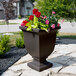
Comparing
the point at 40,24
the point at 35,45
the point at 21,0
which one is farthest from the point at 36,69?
the point at 21,0

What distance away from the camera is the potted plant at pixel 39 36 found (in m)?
3.79

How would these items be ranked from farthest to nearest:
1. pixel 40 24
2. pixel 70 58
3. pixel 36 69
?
pixel 70 58 < pixel 36 69 < pixel 40 24

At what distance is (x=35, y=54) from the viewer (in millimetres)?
4074

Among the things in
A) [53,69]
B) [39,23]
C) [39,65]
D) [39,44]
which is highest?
[39,23]

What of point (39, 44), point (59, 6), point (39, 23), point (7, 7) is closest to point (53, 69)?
point (39, 44)

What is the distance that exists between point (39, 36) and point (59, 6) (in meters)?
5.23

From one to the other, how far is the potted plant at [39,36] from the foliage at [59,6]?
4489 mm

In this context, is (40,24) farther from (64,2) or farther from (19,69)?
(64,2)

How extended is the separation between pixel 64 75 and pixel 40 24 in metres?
1.60

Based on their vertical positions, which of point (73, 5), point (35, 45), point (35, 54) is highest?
point (73, 5)

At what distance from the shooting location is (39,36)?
3.76 metres

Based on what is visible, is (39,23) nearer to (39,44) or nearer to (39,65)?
(39,44)

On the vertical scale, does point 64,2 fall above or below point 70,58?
above

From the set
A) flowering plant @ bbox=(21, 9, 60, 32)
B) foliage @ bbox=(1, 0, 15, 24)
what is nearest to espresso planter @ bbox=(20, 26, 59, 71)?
flowering plant @ bbox=(21, 9, 60, 32)
